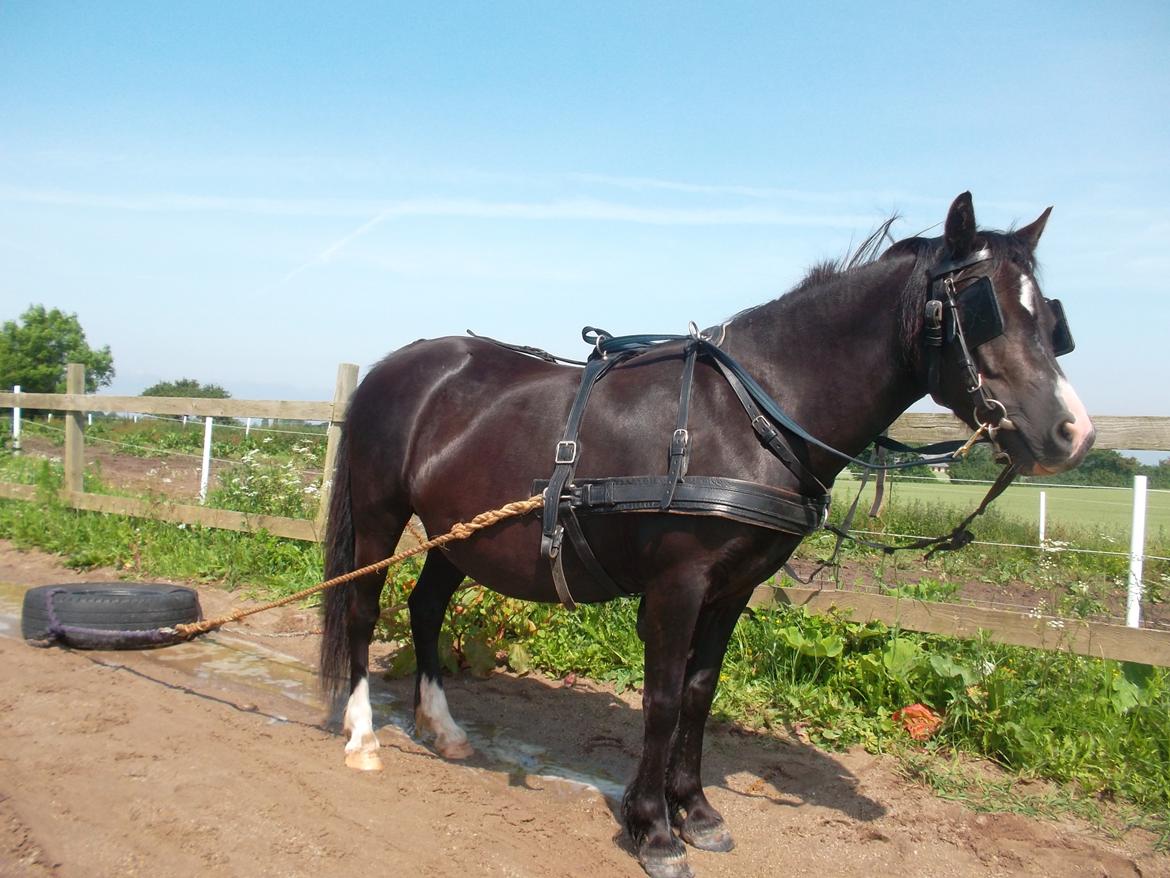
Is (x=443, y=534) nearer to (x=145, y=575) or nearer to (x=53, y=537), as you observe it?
(x=145, y=575)

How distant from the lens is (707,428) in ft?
9.48

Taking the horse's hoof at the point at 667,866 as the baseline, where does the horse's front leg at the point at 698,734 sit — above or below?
above

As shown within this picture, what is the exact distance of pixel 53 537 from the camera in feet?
26.0

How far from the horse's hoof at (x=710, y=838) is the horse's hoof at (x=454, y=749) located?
117 centimetres

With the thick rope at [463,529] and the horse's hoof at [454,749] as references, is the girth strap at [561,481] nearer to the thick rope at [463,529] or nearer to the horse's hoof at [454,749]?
the thick rope at [463,529]

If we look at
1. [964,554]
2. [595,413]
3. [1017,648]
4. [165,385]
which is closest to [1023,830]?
[1017,648]

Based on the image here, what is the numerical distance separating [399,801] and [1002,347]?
2792mm

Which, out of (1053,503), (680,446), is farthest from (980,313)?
(1053,503)

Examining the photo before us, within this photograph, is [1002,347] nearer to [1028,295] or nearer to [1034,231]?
[1028,295]

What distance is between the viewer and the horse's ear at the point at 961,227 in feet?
8.48

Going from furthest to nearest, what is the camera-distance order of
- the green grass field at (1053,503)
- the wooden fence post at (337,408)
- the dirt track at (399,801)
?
the green grass field at (1053,503) < the wooden fence post at (337,408) < the dirt track at (399,801)

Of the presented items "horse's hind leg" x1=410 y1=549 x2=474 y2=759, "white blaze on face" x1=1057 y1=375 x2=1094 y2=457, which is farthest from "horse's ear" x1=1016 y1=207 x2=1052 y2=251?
"horse's hind leg" x1=410 y1=549 x2=474 y2=759

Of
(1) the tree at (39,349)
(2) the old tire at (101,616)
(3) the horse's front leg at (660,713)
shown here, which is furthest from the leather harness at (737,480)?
(1) the tree at (39,349)

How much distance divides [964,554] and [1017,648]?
5.33 m
